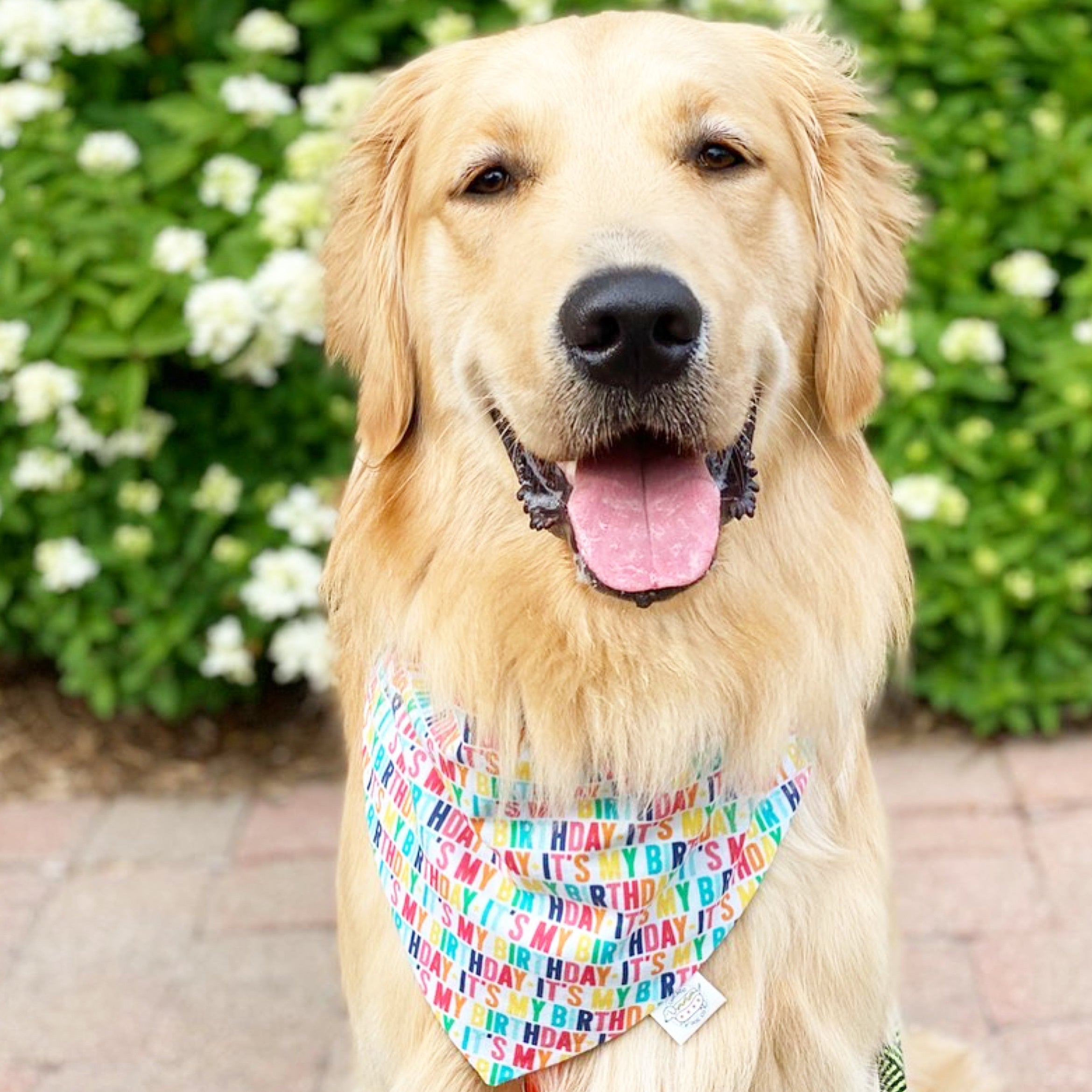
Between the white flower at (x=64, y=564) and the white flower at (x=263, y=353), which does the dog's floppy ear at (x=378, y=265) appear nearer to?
Result: the white flower at (x=263, y=353)

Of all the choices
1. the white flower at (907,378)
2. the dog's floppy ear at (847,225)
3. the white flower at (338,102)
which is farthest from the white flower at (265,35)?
the dog's floppy ear at (847,225)

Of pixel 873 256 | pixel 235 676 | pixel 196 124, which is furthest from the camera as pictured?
pixel 235 676

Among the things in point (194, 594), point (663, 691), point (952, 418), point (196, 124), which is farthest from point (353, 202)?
point (952, 418)

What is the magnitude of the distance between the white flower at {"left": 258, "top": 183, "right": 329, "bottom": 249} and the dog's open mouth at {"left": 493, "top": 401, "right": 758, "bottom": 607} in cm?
188

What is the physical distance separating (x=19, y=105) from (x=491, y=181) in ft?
7.23

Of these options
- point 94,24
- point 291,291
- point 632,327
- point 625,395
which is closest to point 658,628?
point 625,395

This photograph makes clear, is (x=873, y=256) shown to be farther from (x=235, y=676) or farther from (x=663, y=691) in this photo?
(x=235, y=676)

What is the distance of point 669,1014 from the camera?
246 cm

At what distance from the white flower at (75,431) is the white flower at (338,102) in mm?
1017

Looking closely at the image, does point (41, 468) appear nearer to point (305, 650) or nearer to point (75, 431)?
Answer: point (75, 431)

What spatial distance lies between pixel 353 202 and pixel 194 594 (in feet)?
6.91

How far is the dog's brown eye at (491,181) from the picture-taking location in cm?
248

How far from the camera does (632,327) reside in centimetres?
214

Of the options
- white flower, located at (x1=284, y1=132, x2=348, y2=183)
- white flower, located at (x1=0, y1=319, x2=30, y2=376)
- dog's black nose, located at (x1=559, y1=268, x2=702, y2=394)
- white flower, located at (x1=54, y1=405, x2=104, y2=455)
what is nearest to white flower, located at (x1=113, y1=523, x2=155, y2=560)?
white flower, located at (x1=54, y1=405, x2=104, y2=455)
